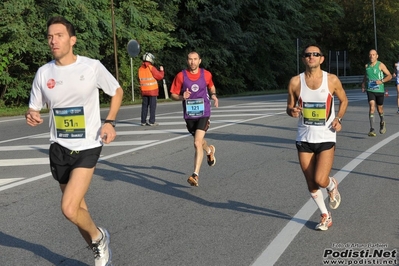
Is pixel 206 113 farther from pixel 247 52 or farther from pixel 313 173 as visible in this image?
pixel 247 52

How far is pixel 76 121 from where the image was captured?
5426 mm

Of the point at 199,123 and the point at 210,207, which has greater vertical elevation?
the point at 199,123

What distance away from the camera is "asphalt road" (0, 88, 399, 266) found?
5.94m

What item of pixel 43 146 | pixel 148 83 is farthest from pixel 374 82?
pixel 43 146

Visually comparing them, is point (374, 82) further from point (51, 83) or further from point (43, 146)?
point (51, 83)

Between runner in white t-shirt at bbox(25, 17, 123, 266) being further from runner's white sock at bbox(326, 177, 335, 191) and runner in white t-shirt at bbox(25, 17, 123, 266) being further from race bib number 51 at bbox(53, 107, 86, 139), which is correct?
runner's white sock at bbox(326, 177, 335, 191)

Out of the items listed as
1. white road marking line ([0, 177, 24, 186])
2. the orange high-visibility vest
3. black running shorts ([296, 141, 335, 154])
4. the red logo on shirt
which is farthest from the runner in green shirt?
the red logo on shirt

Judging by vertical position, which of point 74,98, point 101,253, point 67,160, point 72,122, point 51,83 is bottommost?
point 101,253

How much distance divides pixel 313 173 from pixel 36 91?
113 inches

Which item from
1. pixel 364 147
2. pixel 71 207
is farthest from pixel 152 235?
pixel 364 147

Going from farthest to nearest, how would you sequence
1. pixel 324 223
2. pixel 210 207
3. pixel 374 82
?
pixel 374 82
pixel 210 207
pixel 324 223

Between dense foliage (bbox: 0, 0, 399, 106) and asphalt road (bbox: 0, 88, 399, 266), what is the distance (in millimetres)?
15508

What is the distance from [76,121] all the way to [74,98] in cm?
18

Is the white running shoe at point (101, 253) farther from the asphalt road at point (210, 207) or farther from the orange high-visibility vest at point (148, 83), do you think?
the orange high-visibility vest at point (148, 83)
